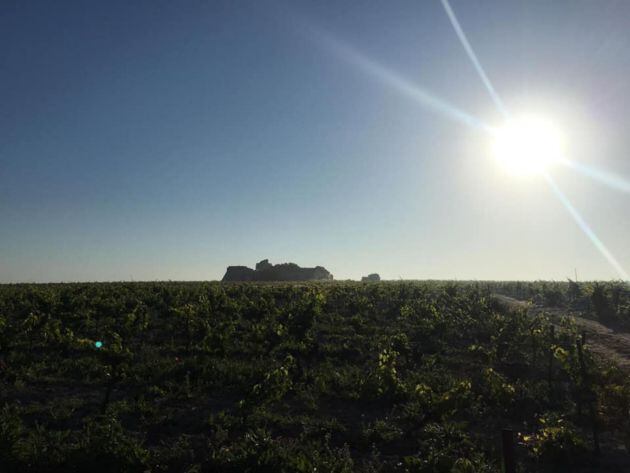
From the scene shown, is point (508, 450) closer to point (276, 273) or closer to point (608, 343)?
point (608, 343)

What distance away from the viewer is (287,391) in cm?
1455

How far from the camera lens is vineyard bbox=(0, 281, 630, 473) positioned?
10062mm

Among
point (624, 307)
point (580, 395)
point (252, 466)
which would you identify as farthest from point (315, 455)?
point (624, 307)

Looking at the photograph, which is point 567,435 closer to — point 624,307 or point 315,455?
point 315,455

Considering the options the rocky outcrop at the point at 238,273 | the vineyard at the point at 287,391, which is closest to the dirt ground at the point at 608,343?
the vineyard at the point at 287,391

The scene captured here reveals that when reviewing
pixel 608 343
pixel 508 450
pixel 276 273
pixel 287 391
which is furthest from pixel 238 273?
pixel 508 450

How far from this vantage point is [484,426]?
12.8m

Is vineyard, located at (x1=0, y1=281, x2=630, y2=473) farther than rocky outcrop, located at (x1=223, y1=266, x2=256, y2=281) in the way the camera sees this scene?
No

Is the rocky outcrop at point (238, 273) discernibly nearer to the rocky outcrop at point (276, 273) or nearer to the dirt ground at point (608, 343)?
the rocky outcrop at point (276, 273)

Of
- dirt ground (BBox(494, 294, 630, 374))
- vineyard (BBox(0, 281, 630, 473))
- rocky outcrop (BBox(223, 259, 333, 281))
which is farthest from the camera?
rocky outcrop (BBox(223, 259, 333, 281))

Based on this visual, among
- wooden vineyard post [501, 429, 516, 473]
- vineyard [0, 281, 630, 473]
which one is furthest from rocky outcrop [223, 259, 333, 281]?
wooden vineyard post [501, 429, 516, 473]

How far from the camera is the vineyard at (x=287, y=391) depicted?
10062 mm

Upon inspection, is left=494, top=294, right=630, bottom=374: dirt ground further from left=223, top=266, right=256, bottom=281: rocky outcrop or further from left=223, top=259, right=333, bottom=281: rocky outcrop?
left=223, top=266, right=256, bottom=281: rocky outcrop

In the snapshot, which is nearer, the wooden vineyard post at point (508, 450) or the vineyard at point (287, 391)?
the wooden vineyard post at point (508, 450)
